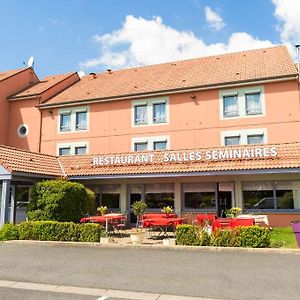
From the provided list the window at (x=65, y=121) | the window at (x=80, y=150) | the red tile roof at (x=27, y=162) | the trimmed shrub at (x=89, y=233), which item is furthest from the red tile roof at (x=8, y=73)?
the trimmed shrub at (x=89, y=233)

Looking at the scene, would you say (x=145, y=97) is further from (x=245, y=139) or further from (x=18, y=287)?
(x=18, y=287)

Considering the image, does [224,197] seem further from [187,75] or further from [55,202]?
[187,75]

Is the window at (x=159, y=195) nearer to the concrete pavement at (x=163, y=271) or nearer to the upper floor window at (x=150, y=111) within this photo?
the upper floor window at (x=150, y=111)

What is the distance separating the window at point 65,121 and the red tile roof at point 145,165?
18.7ft

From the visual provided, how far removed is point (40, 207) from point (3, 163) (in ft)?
8.64

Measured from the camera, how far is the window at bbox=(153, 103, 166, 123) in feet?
85.3

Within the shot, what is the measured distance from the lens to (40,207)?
17.2 m

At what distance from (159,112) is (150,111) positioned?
0.63 metres

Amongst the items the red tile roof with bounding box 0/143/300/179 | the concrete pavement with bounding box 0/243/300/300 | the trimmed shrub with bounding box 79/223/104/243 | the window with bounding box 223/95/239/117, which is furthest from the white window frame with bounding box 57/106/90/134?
the concrete pavement with bounding box 0/243/300/300

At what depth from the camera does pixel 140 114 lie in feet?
87.2

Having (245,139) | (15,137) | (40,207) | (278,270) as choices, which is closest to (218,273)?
(278,270)

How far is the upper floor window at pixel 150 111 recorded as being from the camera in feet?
85.4

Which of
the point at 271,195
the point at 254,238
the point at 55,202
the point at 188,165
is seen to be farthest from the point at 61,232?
the point at 271,195

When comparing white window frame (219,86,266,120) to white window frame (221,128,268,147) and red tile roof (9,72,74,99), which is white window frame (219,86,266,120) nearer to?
A: white window frame (221,128,268,147)
